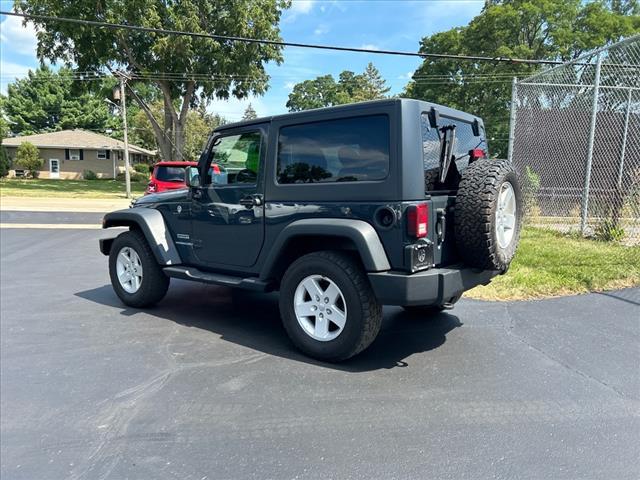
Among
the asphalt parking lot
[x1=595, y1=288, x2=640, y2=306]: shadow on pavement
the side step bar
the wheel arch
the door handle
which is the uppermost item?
the door handle

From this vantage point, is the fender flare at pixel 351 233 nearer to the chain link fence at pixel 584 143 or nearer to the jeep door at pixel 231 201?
the jeep door at pixel 231 201

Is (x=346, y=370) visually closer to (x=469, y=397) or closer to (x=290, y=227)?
(x=469, y=397)

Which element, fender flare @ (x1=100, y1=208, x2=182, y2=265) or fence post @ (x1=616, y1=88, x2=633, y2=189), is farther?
fence post @ (x1=616, y1=88, x2=633, y2=189)

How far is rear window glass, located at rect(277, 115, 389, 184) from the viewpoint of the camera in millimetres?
3494

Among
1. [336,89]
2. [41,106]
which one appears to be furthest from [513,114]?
[336,89]

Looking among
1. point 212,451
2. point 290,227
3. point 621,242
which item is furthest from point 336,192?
point 621,242

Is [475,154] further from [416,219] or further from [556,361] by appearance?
[556,361]

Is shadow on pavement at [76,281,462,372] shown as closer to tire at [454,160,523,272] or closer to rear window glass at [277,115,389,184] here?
tire at [454,160,523,272]

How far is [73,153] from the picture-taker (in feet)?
143

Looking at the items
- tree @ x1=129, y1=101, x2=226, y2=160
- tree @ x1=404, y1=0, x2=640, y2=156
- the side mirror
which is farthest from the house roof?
the side mirror

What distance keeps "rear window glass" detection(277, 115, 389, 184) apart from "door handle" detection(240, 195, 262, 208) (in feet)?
0.93

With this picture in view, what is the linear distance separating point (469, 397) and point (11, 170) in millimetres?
51209

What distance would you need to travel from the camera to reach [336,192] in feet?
12.1

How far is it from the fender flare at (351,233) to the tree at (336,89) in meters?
67.0
